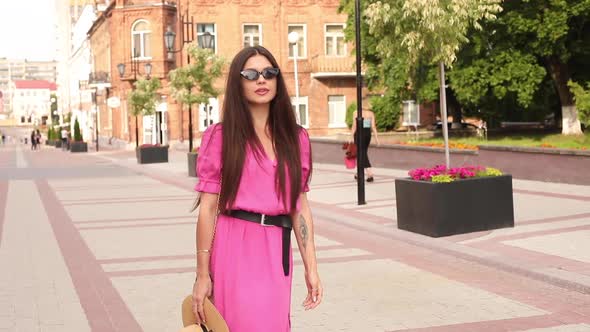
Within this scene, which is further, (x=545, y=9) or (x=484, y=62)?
(x=484, y=62)

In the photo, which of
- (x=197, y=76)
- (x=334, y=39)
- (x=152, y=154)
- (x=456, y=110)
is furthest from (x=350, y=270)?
(x=334, y=39)

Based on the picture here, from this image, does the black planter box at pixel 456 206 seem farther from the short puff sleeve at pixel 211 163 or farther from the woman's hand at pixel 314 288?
the short puff sleeve at pixel 211 163


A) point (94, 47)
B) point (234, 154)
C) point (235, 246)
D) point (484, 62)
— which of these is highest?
point (94, 47)

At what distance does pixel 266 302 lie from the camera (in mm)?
3602

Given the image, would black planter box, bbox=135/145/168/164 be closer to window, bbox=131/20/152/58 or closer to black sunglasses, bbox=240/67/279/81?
window, bbox=131/20/152/58

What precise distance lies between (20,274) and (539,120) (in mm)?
38489

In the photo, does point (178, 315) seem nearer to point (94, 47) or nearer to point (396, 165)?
point (396, 165)

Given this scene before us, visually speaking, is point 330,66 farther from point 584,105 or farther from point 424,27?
point 424,27

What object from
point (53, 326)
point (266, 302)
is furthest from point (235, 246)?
point (53, 326)

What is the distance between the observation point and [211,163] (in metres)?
3.68

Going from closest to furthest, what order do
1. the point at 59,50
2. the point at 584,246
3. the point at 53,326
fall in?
1. the point at 53,326
2. the point at 584,246
3. the point at 59,50

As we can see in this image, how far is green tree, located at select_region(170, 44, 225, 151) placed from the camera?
28234 millimetres

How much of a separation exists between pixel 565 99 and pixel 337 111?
26.1 metres

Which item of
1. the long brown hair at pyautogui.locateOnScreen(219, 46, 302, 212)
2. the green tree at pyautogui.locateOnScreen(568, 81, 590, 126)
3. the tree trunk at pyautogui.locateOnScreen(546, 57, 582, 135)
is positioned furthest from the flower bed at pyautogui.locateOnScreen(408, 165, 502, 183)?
the tree trunk at pyautogui.locateOnScreen(546, 57, 582, 135)
